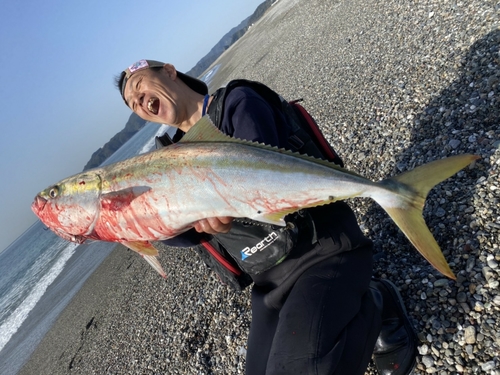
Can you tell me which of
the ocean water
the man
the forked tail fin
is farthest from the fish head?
the ocean water

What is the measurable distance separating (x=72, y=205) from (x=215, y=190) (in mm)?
1440

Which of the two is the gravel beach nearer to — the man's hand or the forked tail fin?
the forked tail fin

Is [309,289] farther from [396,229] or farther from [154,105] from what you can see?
[154,105]

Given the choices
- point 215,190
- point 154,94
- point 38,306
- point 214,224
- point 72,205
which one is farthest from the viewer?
point 38,306

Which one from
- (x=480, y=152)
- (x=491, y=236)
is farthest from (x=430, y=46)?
(x=491, y=236)

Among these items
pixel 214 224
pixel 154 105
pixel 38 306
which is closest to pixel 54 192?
pixel 154 105

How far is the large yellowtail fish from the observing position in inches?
94.2

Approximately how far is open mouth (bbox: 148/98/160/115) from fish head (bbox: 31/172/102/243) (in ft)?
4.08

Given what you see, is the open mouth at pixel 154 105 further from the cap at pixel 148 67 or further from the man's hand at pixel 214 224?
the man's hand at pixel 214 224

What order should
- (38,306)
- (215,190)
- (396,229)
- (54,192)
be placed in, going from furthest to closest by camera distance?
(38,306) → (396,229) → (54,192) → (215,190)

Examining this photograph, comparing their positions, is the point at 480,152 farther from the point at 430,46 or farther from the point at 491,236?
the point at 430,46

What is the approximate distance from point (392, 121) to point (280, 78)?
10313 mm

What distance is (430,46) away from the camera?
297 inches

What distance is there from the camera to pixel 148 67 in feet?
13.3
